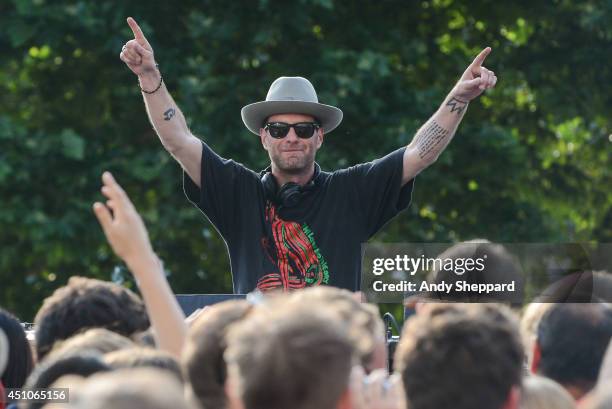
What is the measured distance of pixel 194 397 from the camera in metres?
2.63

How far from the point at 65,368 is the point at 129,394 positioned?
94 cm

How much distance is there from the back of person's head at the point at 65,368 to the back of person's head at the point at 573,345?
112cm

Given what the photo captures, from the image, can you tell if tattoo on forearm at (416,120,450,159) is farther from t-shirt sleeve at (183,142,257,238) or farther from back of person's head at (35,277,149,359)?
back of person's head at (35,277,149,359)

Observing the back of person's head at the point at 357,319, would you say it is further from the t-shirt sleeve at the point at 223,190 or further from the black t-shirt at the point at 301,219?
the t-shirt sleeve at the point at 223,190

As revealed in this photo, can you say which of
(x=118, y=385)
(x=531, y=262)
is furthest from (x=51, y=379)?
(x=531, y=262)

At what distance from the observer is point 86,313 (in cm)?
346

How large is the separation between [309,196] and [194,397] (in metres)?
2.68

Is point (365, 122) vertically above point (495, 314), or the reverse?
point (365, 122)

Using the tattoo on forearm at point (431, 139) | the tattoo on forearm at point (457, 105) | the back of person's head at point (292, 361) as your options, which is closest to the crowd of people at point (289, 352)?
the back of person's head at point (292, 361)

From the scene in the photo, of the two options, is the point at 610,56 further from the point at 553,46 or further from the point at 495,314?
the point at 495,314

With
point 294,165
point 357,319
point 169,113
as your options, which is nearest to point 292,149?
point 294,165

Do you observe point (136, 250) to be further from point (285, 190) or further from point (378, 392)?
point (285, 190)

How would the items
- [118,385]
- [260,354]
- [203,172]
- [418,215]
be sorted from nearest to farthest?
[118,385], [260,354], [203,172], [418,215]

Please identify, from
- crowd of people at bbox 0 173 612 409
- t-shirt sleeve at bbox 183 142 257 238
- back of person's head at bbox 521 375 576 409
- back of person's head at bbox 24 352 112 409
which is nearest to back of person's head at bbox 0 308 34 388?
crowd of people at bbox 0 173 612 409
